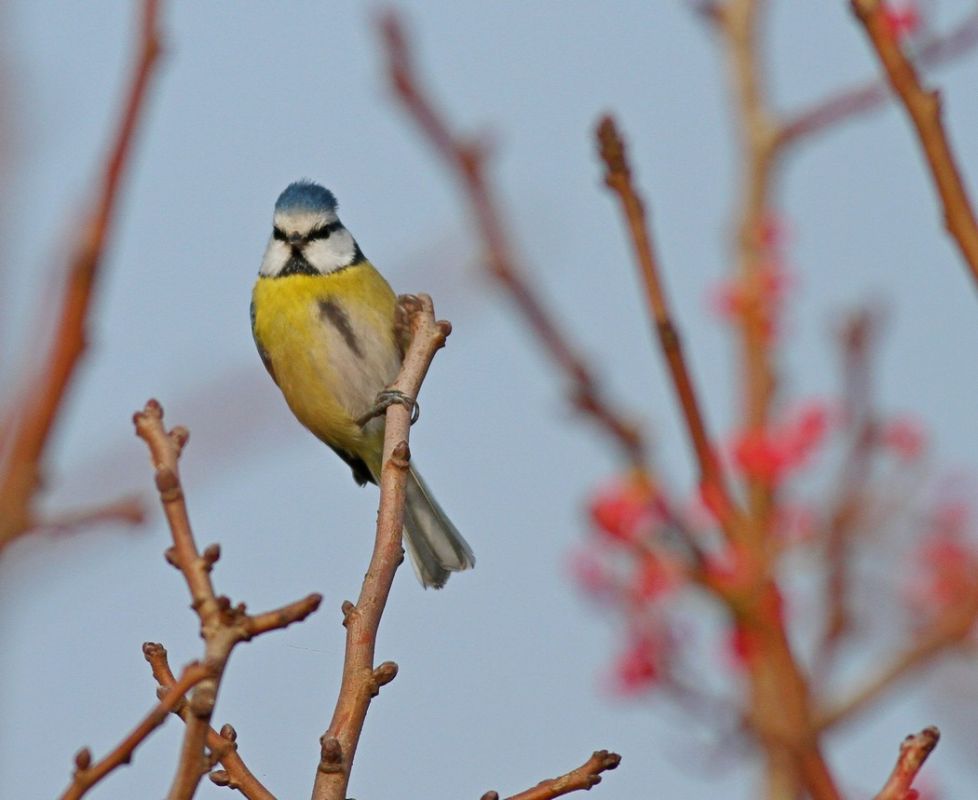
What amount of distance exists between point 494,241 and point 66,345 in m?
2.48

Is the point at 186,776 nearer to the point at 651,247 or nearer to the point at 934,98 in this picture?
the point at 651,247

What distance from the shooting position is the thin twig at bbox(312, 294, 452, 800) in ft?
5.17

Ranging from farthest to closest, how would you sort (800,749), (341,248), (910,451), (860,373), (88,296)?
(341,248), (910,451), (860,373), (800,749), (88,296)

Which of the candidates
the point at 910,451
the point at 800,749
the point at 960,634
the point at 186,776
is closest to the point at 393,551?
the point at 800,749

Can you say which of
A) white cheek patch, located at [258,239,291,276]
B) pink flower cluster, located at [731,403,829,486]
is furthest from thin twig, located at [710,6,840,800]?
white cheek patch, located at [258,239,291,276]

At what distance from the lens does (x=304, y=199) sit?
4258mm

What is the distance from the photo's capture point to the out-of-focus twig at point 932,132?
1.57m

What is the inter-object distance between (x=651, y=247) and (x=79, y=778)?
97 cm

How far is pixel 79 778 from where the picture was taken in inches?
48.0

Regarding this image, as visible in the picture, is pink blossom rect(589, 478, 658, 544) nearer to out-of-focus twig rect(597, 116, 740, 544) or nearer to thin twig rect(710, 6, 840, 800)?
thin twig rect(710, 6, 840, 800)

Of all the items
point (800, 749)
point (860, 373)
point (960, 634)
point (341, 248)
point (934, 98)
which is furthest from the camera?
point (341, 248)

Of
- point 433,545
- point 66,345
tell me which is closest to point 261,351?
point 433,545

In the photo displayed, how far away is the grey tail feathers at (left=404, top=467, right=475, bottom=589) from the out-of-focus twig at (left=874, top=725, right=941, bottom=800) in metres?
2.08

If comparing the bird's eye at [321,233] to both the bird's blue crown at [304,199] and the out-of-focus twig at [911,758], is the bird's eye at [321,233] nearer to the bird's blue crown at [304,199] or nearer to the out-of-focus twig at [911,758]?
the bird's blue crown at [304,199]
